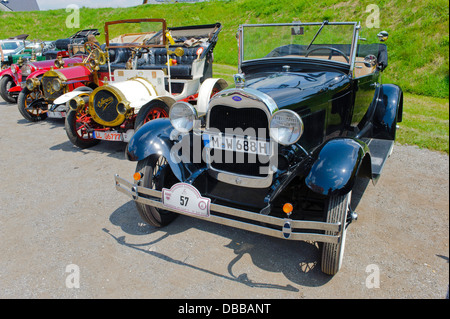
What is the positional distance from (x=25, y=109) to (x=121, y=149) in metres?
3.45

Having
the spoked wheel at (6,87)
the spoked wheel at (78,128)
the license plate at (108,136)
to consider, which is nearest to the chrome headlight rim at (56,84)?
the spoked wheel at (78,128)

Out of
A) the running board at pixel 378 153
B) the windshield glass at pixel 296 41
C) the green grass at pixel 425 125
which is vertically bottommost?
the green grass at pixel 425 125

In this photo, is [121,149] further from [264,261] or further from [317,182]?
[317,182]

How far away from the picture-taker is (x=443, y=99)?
935cm

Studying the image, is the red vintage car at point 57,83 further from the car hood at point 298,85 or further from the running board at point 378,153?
the running board at point 378,153

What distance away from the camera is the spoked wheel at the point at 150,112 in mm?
5157

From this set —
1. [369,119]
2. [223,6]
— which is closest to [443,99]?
[369,119]

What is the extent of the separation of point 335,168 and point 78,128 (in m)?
4.66

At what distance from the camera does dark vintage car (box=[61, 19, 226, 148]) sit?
17.7 ft

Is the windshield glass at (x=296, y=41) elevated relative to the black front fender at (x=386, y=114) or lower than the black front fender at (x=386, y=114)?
elevated

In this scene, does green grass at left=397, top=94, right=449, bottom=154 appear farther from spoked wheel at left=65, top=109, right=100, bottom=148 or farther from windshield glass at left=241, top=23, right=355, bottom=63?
spoked wheel at left=65, top=109, right=100, bottom=148

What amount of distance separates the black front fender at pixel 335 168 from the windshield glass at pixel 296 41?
5.46ft

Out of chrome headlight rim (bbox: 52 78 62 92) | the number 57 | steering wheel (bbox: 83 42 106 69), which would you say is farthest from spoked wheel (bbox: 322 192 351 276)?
chrome headlight rim (bbox: 52 78 62 92)


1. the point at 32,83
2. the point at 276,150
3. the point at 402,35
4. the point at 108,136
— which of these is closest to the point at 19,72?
the point at 32,83
